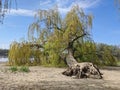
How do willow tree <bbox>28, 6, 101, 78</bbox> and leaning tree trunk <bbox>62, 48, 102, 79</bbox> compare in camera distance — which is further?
willow tree <bbox>28, 6, 101, 78</bbox>

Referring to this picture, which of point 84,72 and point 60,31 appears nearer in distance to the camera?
point 84,72

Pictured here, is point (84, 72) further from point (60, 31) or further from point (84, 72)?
point (60, 31)

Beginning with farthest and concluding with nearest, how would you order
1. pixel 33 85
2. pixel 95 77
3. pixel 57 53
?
pixel 57 53 < pixel 95 77 < pixel 33 85

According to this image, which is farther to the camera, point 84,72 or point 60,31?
point 60,31

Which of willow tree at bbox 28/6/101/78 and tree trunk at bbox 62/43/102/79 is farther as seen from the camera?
willow tree at bbox 28/6/101/78

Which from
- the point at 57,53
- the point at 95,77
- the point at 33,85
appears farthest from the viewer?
the point at 57,53

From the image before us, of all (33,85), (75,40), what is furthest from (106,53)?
(33,85)

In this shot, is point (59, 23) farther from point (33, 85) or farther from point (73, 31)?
point (33, 85)

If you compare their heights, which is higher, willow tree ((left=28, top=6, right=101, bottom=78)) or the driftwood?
willow tree ((left=28, top=6, right=101, bottom=78))

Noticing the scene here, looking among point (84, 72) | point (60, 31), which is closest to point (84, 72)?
point (84, 72)

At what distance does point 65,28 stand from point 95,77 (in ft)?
23.7

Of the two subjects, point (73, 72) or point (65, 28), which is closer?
point (73, 72)

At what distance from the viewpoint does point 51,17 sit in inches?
780

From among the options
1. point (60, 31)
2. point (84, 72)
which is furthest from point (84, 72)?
point (60, 31)
